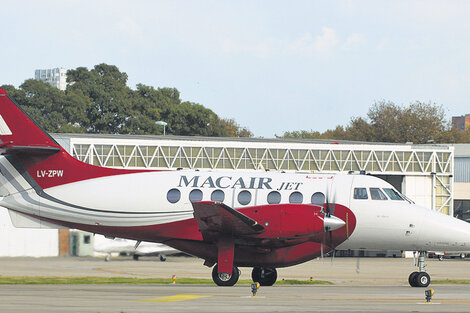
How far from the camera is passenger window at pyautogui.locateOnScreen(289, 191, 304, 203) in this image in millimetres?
23594

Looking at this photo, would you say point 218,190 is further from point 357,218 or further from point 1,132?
point 1,132

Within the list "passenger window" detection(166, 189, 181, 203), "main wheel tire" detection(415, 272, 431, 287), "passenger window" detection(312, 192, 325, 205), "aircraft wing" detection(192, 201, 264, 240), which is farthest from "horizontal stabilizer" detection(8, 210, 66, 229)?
"main wheel tire" detection(415, 272, 431, 287)

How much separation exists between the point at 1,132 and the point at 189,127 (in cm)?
7053

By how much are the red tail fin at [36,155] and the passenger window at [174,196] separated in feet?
4.87

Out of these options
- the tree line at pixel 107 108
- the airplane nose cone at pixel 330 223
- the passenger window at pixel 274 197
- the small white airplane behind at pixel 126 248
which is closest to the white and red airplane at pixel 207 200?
the passenger window at pixel 274 197

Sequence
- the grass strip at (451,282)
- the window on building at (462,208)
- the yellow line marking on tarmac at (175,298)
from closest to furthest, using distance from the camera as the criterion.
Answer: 1. the yellow line marking on tarmac at (175,298)
2. the grass strip at (451,282)
3. the window on building at (462,208)

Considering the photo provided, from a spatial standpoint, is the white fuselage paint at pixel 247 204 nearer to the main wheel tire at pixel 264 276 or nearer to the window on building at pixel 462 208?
the main wheel tire at pixel 264 276

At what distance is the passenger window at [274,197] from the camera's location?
23516 mm

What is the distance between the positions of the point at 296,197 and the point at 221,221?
2751 millimetres

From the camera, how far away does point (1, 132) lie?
24.3 m

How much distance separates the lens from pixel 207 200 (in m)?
23.7

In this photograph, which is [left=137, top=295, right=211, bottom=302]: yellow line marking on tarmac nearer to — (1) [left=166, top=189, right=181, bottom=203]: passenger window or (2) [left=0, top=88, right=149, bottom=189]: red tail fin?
(1) [left=166, top=189, right=181, bottom=203]: passenger window

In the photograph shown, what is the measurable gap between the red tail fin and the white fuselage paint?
296 mm

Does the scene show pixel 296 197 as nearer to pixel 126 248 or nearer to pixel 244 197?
pixel 244 197
